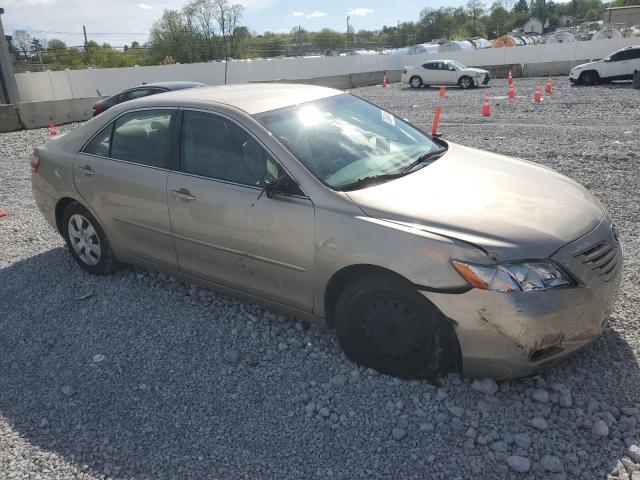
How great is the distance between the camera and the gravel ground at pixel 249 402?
2.58 metres

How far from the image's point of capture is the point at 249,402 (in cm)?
307

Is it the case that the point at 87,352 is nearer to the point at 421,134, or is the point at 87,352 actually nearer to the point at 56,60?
the point at 421,134

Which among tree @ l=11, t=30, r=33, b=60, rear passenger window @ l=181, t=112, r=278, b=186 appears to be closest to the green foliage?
tree @ l=11, t=30, r=33, b=60

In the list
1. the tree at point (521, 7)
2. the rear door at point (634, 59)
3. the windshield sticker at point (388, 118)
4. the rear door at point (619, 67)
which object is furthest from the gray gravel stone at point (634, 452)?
the tree at point (521, 7)

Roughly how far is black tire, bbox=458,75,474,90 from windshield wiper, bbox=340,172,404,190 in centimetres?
2419

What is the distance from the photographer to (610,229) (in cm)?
316

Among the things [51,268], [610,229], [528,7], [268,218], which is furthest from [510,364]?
[528,7]

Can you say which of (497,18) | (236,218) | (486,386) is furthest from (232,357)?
(497,18)

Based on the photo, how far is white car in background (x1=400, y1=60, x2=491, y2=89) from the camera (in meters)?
25.5

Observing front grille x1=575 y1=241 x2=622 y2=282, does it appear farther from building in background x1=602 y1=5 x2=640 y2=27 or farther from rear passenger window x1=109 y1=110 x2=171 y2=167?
building in background x1=602 y1=5 x2=640 y2=27

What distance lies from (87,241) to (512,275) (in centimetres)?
370

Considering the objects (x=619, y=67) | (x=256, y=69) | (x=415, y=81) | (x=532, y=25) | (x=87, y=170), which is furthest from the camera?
(x=532, y=25)

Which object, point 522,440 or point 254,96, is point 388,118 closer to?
point 254,96

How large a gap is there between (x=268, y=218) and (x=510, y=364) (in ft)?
5.41
